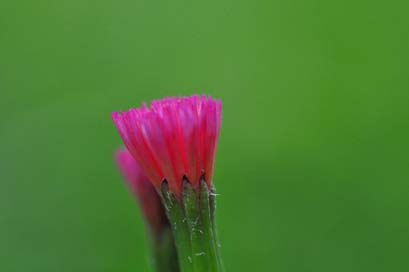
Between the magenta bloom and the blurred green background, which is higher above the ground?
the blurred green background

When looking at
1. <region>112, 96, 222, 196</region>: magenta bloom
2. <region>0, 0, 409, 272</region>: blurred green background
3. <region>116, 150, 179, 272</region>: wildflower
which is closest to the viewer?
<region>112, 96, 222, 196</region>: magenta bloom

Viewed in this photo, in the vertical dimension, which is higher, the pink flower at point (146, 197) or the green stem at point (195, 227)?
the pink flower at point (146, 197)

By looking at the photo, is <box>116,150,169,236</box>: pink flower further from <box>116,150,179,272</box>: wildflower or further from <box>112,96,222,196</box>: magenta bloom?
<box>112,96,222,196</box>: magenta bloom

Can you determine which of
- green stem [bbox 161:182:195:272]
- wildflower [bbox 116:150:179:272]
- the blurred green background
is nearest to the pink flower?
wildflower [bbox 116:150:179:272]

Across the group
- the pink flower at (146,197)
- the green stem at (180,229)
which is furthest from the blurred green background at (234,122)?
the green stem at (180,229)

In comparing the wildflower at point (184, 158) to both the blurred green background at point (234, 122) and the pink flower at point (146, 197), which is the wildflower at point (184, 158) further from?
the blurred green background at point (234, 122)

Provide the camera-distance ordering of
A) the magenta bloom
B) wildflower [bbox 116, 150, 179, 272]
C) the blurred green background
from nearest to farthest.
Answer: the magenta bloom
wildflower [bbox 116, 150, 179, 272]
the blurred green background
